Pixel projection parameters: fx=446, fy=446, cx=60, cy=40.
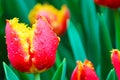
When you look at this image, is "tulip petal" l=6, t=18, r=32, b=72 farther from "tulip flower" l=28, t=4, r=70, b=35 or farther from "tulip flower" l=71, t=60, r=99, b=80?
"tulip flower" l=28, t=4, r=70, b=35

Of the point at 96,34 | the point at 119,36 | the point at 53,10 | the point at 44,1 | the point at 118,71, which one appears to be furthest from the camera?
the point at 44,1

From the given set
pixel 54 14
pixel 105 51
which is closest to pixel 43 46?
pixel 105 51

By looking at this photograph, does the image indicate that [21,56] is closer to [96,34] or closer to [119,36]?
[119,36]

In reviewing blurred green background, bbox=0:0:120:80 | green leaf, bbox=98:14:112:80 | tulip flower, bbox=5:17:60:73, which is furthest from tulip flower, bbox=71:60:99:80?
green leaf, bbox=98:14:112:80

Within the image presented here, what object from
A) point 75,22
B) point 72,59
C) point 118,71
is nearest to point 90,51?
point 72,59

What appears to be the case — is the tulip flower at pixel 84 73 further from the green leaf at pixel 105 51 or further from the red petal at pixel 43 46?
the green leaf at pixel 105 51
